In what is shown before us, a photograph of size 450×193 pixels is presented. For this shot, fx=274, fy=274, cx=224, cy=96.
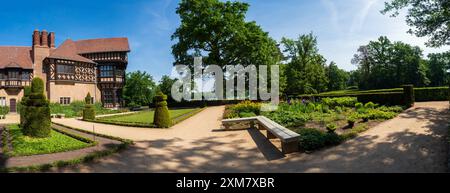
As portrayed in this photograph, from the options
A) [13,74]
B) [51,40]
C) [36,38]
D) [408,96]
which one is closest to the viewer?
[408,96]

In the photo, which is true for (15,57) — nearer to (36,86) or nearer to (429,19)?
(36,86)

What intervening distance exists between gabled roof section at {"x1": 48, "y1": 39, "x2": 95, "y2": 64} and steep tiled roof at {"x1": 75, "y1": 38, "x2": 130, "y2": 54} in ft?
3.34

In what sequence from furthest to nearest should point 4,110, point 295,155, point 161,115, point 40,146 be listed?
point 4,110 < point 161,115 < point 40,146 < point 295,155

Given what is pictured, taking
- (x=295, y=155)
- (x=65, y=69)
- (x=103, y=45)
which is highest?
(x=103, y=45)

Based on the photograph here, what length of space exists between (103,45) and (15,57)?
436 inches

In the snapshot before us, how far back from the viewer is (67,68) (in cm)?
3650

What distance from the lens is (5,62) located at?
3528cm

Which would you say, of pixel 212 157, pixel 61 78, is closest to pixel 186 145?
pixel 212 157

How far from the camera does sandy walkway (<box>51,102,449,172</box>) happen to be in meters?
6.49

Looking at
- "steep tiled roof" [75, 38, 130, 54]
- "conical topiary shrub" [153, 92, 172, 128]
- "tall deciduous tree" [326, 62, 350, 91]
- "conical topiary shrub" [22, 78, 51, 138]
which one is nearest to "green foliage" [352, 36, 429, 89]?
"tall deciduous tree" [326, 62, 350, 91]

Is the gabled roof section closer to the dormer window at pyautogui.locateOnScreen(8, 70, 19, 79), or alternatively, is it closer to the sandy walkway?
the dormer window at pyautogui.locateOnScreen(8, 70, 19, 79)

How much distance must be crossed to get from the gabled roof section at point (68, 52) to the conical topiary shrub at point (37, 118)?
1068 inches

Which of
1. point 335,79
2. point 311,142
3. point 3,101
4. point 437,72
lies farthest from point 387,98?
point 335,79

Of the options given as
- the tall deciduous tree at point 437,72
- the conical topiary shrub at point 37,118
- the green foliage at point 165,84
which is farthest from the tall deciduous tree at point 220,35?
the tall deciduous tree at point 437,72
